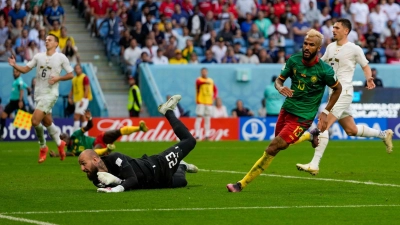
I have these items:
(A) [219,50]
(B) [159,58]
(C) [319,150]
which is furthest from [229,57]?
(C) [319,150]

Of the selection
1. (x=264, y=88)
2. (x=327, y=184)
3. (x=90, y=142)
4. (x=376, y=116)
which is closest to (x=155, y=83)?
(x=264, y=88)

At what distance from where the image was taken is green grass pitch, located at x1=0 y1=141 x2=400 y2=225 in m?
9.72

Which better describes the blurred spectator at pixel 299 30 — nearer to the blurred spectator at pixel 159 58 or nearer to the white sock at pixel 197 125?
the blurred spectator at pixel 159 58

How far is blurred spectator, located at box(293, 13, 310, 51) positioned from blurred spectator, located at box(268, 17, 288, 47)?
42 centimetres

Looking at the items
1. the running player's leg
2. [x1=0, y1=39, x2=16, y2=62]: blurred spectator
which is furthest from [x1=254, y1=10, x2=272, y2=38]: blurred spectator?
the running player's leg

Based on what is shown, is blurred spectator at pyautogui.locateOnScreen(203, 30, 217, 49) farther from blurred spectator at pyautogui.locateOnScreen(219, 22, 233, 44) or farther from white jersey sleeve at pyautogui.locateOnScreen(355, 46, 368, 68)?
white jersey sleeve at pyautogui.locateOnScreen(355, 46, 368, 68)

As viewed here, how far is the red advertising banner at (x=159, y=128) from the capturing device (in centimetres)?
2884

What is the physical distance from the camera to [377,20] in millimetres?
35656

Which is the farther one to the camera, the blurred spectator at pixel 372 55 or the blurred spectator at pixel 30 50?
the blurred spectator at pixel 372 55

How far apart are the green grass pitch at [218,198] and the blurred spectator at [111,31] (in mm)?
13356

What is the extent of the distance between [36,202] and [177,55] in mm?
21093

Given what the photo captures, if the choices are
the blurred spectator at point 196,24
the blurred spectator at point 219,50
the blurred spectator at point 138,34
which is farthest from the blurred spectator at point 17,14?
the blurred spectator at point 219,50

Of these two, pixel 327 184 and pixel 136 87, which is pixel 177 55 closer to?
pixel 136 87

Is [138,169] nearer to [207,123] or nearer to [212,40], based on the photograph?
[207,123]
